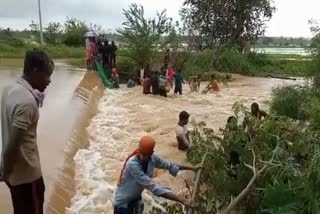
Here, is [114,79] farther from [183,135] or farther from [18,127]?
[18,127]

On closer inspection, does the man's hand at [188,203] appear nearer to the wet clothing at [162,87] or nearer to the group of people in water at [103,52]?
the wet clothing at [162,87]

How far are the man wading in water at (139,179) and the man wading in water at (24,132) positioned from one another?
42.2 inches

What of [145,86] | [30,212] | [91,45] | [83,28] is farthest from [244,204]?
[83,28]

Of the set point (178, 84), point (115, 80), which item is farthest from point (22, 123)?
point (115, 80)

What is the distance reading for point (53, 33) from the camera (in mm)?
45844

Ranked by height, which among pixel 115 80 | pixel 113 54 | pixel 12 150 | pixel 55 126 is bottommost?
pixel 115 80

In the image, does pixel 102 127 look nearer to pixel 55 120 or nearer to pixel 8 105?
pixel 55 120

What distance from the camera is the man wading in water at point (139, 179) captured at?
4.65 metres

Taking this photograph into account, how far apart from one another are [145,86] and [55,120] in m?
6.67

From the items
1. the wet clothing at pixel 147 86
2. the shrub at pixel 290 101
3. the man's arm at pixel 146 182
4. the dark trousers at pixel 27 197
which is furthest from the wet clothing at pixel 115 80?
the dark trousers at pixel 27 197

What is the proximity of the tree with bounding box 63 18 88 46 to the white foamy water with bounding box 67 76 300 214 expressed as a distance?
22.9m

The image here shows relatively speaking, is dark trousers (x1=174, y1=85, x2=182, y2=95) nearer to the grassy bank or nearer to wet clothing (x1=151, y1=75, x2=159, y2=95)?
wet clothing (x1=151, y1=75, x2=159, y2=95)

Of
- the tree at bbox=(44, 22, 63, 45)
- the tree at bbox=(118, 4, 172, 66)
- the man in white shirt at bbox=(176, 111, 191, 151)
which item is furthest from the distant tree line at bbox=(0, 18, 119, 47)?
the man in white shirt at bbox=(176, 111, 191, 151)

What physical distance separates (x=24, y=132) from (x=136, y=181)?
1.50 metres
